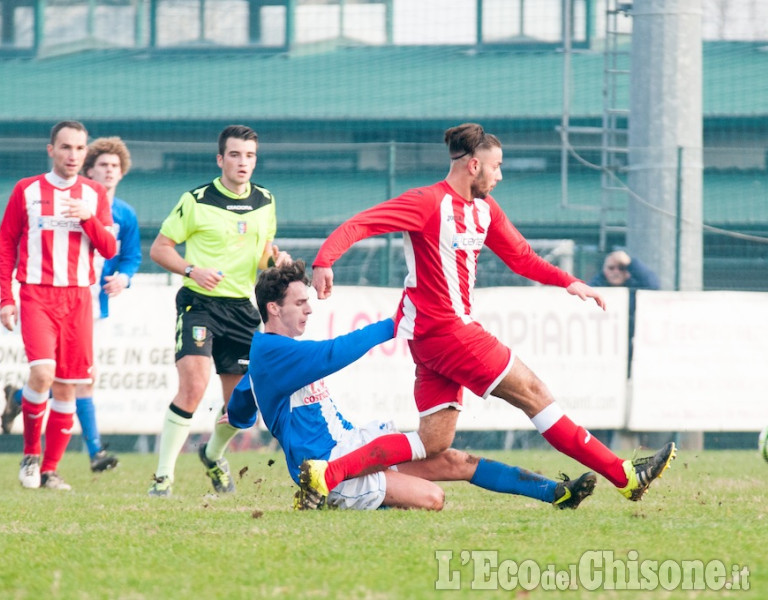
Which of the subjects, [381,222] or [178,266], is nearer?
[381,222]

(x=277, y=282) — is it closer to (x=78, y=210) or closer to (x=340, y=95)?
(x=78, y=210)

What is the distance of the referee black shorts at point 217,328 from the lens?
8.51m

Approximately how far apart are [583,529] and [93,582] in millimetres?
2178

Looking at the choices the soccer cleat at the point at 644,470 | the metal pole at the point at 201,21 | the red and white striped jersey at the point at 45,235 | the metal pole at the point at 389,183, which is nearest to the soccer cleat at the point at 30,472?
the red and white striped jersey at the point at 45,235

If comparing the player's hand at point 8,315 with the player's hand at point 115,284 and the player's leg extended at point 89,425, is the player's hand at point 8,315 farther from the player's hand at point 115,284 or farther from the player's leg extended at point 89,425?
the player's leg extended at point 89,425

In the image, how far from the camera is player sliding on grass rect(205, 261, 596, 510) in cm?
659

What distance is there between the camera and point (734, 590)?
4.43m

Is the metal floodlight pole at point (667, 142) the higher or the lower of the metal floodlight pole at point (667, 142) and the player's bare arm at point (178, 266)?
the higher

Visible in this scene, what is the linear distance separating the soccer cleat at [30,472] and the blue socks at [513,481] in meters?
3.60

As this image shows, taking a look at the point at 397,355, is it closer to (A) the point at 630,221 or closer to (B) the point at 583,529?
(A) the point at 630,221

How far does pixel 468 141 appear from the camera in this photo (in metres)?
6.74

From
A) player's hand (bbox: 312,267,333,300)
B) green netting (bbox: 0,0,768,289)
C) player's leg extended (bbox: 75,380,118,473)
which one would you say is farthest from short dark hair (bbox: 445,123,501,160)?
green netting (bbox: 0,0,768,289)

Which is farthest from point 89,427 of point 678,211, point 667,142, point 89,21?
point 89,21

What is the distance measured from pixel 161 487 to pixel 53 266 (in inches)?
67.8
